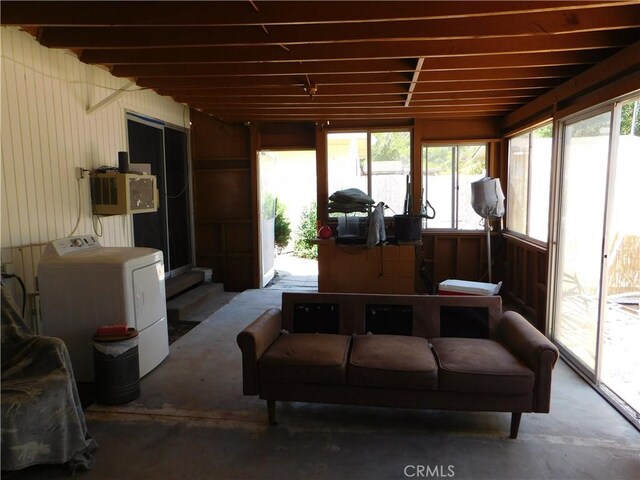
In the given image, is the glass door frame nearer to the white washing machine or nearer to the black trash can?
the black trash can

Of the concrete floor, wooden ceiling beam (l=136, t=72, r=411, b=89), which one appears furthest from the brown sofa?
wooden ceiling beam (l=136, t=72, r=411, b=89)

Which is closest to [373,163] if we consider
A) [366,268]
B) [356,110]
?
[356,110]

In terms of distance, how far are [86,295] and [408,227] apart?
364 centimetres

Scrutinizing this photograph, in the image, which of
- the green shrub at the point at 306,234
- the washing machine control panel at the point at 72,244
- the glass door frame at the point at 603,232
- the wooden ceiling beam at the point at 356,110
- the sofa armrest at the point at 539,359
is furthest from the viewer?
the green shrub at the point at 306,234

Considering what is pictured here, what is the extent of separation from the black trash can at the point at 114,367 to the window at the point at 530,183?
4.06 meters

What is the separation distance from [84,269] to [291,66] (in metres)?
2.28

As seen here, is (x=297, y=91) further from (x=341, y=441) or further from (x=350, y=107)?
(x=341, y=441)

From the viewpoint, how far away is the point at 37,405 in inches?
87.0

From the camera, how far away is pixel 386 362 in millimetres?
2582

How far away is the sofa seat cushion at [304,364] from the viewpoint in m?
2.60

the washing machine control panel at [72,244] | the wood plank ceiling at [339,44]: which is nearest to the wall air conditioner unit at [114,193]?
the washing machine control panel at [72,244]

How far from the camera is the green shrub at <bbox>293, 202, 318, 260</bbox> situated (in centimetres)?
980

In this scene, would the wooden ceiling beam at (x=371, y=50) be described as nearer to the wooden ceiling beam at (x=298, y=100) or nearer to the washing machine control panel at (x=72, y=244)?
the wooden ceiling beam at (x=298, y=100)

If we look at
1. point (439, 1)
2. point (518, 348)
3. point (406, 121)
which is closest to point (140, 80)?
point (439, 1)
